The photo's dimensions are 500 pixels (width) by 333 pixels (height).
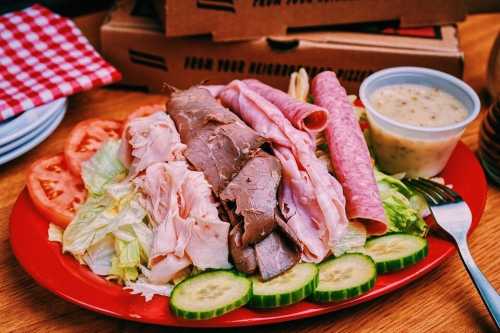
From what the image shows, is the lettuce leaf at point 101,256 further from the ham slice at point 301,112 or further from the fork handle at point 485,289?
the fork handle at point 485,289

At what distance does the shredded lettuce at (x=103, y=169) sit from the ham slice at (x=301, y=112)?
1.89 ft

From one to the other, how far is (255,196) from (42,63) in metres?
1.47

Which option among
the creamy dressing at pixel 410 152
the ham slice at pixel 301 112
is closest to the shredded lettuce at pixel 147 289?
the ham slice at pixel 301 112

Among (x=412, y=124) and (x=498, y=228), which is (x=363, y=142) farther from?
→ (x=498, y=228)

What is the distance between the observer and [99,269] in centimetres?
190

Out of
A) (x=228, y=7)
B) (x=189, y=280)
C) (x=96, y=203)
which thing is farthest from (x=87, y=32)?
(x=189, y=280)

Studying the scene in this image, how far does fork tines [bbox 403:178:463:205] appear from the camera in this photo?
207cm

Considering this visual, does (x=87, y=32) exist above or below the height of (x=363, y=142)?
below

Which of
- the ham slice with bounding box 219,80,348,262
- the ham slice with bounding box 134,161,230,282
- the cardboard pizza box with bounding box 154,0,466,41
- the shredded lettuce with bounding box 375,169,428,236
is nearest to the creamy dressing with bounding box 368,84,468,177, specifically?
the shredded lettuce with bounding box 375,169,428,236

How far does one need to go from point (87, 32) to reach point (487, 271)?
2.40 metres

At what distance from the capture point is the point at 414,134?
220 centimetres

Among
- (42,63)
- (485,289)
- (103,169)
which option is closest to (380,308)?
(485,289)

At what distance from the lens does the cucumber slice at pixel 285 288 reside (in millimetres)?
1682

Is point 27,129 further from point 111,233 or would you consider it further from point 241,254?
point 241,254
